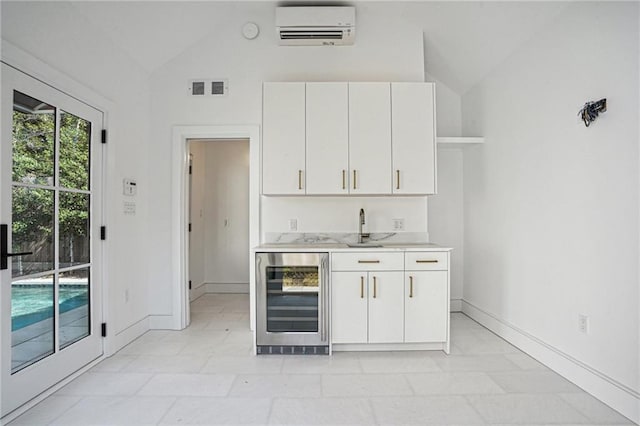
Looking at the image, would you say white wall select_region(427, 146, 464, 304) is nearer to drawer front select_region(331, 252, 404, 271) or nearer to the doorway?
drawer front select_region(331, 252, 404, 271)

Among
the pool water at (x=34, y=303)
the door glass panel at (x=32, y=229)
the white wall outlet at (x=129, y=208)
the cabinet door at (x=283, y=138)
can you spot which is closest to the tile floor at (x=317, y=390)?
the pool water at (x=34, y=303)

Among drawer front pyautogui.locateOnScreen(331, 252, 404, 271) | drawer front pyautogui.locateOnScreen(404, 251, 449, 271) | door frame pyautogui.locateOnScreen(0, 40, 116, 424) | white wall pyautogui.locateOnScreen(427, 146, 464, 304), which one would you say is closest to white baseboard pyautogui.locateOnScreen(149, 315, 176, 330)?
door frame pyautogui.locateOnScreen(0, 40, 116, 424)

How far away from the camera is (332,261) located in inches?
114

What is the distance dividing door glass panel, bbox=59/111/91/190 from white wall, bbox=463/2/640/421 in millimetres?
3672

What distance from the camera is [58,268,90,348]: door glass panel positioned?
240 centimetres

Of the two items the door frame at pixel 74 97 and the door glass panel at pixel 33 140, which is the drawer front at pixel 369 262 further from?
the door glass panel at pixel 33 140

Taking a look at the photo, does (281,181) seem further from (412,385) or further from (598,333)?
(598,333)

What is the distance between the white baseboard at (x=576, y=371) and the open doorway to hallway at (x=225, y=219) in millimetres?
3541

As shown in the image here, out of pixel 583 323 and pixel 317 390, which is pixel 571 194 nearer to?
pixel 583 323

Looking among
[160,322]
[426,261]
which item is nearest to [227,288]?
[160,322]

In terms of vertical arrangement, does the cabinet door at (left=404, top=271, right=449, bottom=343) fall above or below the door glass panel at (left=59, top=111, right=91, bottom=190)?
below

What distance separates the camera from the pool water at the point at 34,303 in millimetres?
2006

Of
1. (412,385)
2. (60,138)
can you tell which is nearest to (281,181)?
(60,138)

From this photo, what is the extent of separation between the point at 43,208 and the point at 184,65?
6.87 ft
